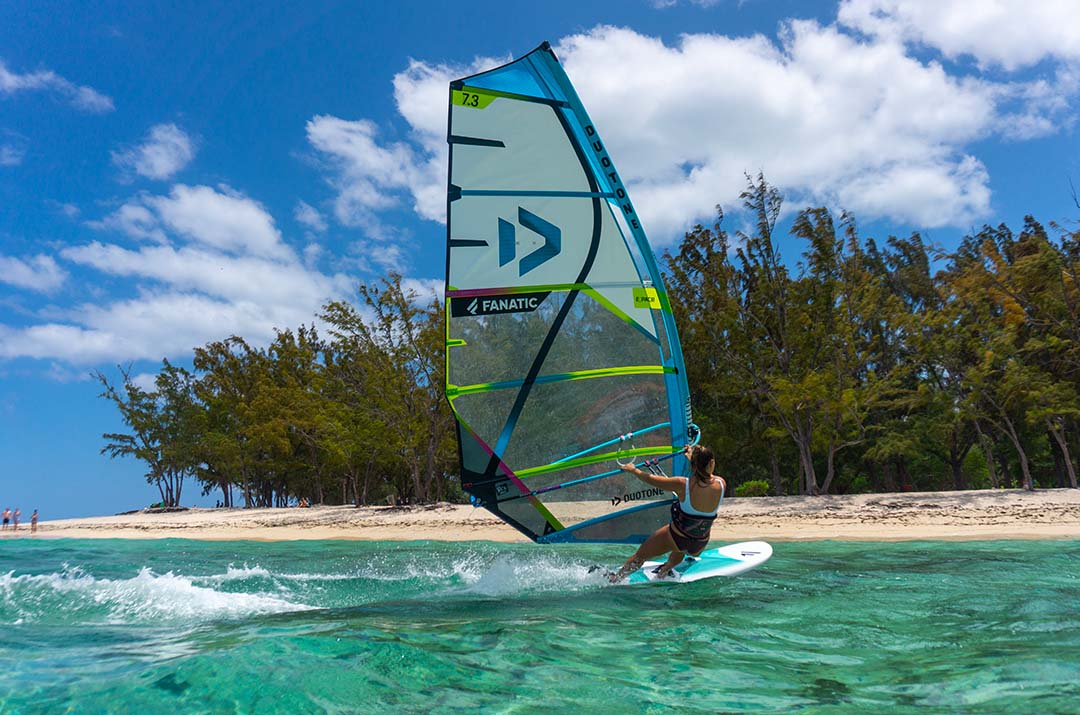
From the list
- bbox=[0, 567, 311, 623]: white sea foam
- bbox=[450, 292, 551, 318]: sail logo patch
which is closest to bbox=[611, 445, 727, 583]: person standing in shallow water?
bbox=[450, 292, 551, 318]: sail logo patch

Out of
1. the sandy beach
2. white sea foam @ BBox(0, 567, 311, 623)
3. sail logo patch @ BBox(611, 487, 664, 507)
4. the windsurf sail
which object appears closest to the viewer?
white sea foam @ BBox(0, 567, 311, 623)

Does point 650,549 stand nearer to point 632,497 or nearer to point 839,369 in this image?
point 632,497

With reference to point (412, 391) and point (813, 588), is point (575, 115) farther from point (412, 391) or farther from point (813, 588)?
point (412, 391)

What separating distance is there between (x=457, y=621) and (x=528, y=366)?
262 cm

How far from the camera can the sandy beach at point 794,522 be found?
39.5 feet

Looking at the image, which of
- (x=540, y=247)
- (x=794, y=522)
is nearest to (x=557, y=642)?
(x=540, y=247)

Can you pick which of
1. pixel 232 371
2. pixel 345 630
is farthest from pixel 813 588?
pixel 232 371

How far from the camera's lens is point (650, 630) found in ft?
14.9

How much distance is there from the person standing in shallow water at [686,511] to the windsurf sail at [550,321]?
326mm

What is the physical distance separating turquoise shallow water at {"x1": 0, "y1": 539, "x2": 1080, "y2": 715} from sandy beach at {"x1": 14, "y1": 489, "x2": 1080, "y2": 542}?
445cm

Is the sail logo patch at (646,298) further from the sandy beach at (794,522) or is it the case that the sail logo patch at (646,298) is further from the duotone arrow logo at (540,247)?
the sandy beach at (794,522)

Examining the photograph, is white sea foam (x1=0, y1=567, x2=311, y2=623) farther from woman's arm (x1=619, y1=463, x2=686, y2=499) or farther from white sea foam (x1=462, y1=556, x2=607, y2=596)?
woman's arm (x1=619, y1=463, x2=686, y2=499)

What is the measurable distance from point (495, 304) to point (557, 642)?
340cm

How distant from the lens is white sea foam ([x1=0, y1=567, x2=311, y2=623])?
559 cm
